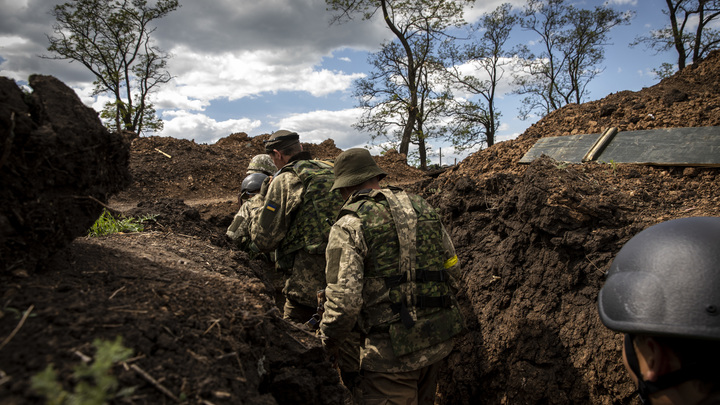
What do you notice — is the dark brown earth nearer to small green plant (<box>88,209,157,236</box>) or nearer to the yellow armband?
small green plant (<box>88,209,157,236</box>)

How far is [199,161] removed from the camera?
50.6 feet

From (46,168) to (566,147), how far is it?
7.93 meters

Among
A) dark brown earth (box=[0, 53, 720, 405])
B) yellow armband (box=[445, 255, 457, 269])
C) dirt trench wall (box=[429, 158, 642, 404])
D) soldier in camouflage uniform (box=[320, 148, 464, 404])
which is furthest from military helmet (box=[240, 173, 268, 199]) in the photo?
yellow armband (box=[445, 255, 457, 269])

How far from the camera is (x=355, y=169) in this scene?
3.23 meters

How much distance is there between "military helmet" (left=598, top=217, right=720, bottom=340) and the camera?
1.42 m

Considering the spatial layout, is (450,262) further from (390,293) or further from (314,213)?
(314,213)

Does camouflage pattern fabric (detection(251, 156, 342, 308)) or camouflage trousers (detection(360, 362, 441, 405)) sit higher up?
camouflage pattern fabric (detection(251, 156, 342, 308))

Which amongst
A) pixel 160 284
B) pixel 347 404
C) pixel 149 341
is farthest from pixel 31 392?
pixel 347 404

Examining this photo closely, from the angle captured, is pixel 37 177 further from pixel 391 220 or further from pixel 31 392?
pixel 391 220

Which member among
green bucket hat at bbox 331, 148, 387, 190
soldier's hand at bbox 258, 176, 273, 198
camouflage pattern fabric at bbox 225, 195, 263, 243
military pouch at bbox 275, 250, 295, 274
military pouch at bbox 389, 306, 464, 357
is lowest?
military pouch at bbox 389, 306, 464, 357

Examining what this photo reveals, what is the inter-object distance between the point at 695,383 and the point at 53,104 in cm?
249

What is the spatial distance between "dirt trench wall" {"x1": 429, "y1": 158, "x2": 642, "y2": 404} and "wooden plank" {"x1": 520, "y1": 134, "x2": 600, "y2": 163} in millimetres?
2902

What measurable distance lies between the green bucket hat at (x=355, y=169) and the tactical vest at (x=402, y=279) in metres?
0.27

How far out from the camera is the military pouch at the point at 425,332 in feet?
9.09
